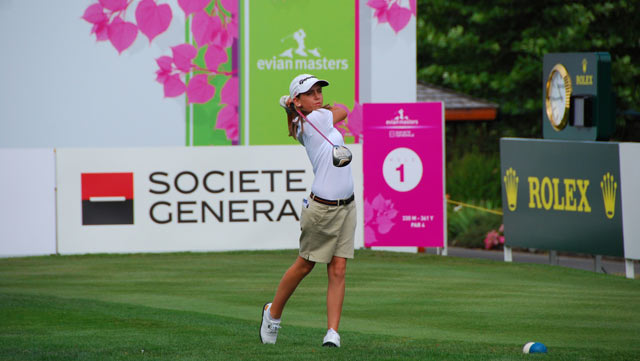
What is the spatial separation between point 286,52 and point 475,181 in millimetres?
7945

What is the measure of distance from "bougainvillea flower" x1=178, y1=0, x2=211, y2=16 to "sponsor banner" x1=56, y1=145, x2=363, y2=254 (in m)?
2.17

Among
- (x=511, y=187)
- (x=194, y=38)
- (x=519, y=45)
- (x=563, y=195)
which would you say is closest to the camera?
(x=563, y=195)

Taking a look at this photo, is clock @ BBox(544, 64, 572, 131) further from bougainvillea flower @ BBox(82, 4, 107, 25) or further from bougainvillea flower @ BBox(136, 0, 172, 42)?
bougainvillea flower @ BBox(82, 4, 107, 25)

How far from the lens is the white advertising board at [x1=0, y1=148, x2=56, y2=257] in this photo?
14898 mm

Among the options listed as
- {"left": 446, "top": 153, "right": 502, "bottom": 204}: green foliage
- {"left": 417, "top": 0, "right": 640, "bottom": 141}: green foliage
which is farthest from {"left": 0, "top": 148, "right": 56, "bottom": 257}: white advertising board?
{"left": 417, "top": 0, "right": 640, "bottom": 141}: green foliage

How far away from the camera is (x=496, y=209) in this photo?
21.6 m

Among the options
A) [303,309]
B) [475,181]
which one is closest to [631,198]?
[303,309]

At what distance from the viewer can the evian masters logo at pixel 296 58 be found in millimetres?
16328

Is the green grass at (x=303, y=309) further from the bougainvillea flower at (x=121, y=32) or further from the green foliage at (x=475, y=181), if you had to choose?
the green foliage at (x=475, y=181)

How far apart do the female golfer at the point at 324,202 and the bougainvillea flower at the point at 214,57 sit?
9.18 meters

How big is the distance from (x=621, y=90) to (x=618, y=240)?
1515 centimetres

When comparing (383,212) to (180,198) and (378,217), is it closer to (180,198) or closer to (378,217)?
(378,217)

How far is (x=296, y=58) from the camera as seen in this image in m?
16.3

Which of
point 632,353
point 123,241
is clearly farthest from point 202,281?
point 632,353
